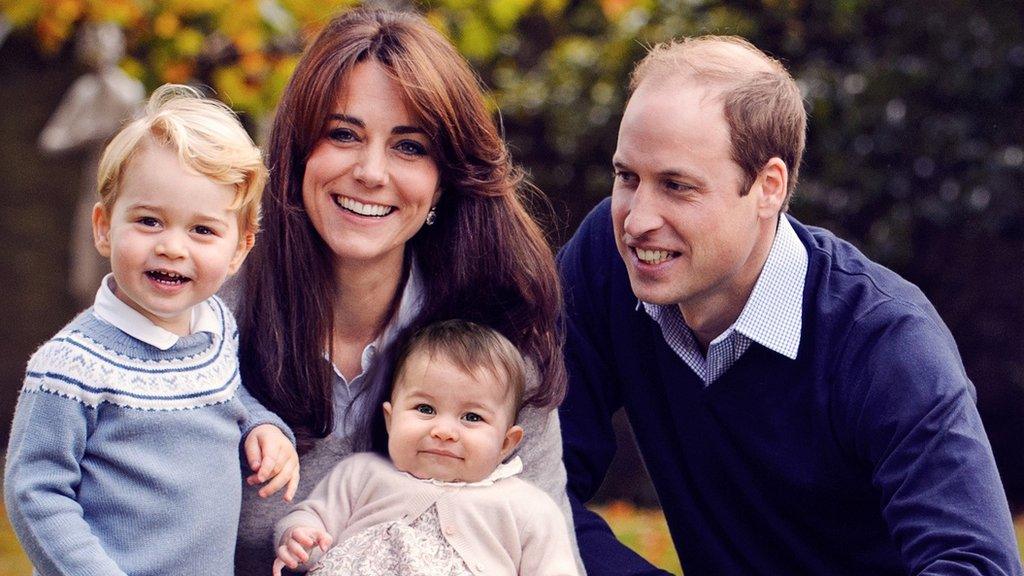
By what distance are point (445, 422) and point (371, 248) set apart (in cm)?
44

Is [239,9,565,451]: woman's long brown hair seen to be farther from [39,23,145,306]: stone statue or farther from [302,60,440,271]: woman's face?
[39,23,145,306]: stone statue

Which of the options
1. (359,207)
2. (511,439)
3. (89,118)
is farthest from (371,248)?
(89,118)

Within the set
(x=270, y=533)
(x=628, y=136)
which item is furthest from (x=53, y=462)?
(x=628, y=136)

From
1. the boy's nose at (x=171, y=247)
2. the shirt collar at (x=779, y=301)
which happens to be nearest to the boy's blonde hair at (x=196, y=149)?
the boy's nose at (x=171, y=247)

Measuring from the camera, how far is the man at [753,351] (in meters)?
2.81

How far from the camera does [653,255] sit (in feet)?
9.99

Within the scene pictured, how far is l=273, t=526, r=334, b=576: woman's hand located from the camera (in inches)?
106

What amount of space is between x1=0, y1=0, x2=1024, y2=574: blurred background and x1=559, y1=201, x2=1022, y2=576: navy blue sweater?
2440 mm

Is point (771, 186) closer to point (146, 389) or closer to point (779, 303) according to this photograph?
point (779, 303)

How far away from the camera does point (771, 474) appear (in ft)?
9.99

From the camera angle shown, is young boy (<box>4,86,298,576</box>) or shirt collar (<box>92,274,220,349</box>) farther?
shirt collar (<box>92,274,220,349</box>)

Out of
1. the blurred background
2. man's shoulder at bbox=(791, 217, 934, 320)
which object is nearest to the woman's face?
man's shoulder at bbox=(791, 217, 934, 320)

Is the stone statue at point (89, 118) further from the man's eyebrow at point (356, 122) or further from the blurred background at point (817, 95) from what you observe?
the man's eyebrow at point (356, 122)

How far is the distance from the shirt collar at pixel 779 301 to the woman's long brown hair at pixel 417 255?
46 cm
